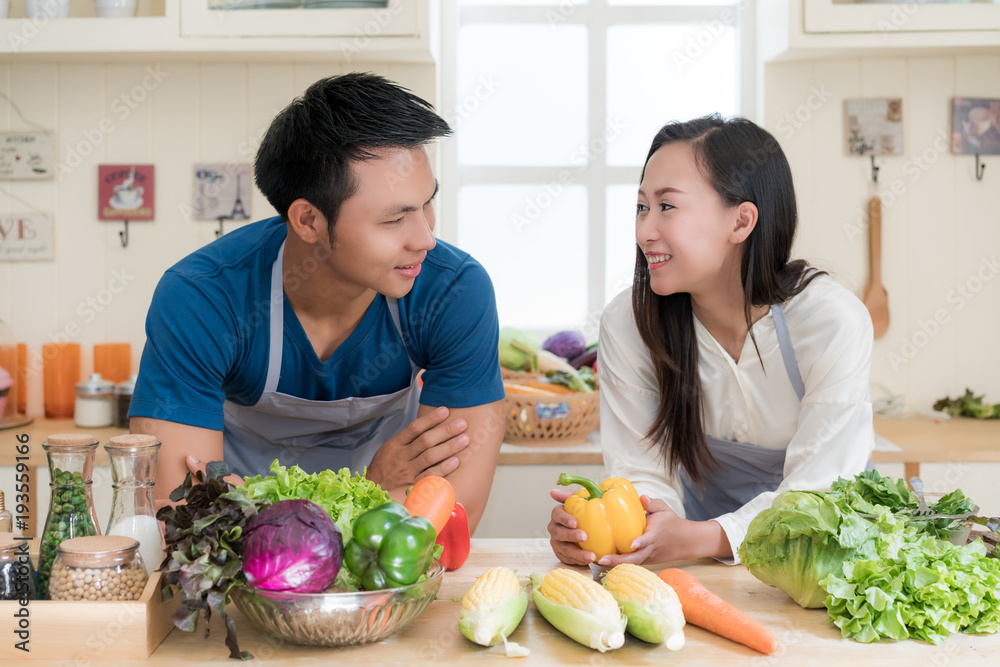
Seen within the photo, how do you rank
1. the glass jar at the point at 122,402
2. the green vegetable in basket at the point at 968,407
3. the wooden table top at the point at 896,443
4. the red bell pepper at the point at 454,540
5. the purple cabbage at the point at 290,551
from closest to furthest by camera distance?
the purple cabbage at the point at 290,551 → the red bell pepper at the point at 454,540 → the wooden table top at the point at 896,443 → the glass jar at the point at 122,402 → the green vegetable in basket at the point at 968,407

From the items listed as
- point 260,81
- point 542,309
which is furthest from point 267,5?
point 542,309

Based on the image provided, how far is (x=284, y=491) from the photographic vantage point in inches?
38.3

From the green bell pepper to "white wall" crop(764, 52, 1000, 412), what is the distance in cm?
220

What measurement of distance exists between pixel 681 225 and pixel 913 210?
162 centimetres

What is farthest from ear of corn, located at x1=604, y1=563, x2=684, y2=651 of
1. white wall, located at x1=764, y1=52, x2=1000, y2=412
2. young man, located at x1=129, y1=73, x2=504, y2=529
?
white wall, located at x1=764, y1=52, x2=1000, y2=412

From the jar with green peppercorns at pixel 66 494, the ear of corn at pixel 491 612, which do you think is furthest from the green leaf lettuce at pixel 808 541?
the jar with green peppercorns at pixel 66 494

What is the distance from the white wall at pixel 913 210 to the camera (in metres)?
2.71

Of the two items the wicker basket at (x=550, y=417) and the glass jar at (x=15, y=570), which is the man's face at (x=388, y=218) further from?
the wicker basket at (x=550, y=417)

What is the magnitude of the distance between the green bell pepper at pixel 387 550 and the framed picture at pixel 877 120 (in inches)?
93.0

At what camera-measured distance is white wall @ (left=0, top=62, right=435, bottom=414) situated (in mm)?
2678

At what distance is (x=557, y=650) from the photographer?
2.94ft

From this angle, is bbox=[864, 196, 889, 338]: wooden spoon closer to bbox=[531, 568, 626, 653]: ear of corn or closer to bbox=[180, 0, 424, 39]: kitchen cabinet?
bbox=[180, 0, 424, 39]: kitchen cabinet

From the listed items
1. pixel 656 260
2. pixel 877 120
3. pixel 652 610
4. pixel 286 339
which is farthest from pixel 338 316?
pixel 877 120

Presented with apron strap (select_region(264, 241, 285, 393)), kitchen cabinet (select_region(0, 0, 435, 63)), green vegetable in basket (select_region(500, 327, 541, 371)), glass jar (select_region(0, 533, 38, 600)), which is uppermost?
kitchen cabinet (select_region(0, 0, 435, 63))
